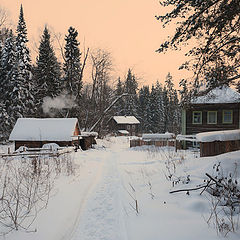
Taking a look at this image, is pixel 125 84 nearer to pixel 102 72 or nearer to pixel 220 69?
pixel 102 72

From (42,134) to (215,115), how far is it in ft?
66.7

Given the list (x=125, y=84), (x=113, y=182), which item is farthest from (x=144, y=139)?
(x=113, y=182)

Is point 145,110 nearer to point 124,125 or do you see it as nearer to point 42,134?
point 124,125

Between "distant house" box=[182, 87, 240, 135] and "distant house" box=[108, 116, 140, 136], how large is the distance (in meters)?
36.7

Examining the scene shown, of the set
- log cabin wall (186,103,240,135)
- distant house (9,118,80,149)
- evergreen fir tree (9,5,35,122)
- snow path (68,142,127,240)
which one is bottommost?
snow path (68,142,127,240)

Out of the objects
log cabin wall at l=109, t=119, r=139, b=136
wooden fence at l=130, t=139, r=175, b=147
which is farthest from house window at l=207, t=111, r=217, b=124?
log cabin wall at l=109, t=119, r=139, b=136

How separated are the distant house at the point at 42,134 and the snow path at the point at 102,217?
13.8 metres

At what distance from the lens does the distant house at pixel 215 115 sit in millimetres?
20734

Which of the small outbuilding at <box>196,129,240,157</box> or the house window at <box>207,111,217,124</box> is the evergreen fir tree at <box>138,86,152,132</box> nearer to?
the house window at <box>207,111,217,124</box>

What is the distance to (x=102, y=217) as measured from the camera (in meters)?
4.37

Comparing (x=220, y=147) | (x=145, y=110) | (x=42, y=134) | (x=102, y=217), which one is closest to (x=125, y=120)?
(x=145, y=110)

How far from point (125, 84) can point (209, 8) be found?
25.4 metres

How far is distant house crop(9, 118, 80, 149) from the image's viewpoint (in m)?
19.4

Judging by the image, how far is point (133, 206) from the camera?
4.93 m
